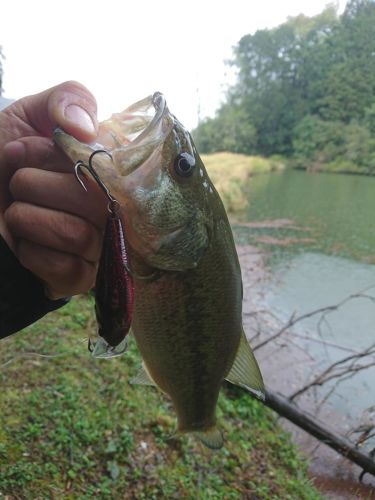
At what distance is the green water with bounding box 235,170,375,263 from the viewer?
12.3 meters

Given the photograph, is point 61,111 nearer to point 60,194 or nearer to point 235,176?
point 60,194

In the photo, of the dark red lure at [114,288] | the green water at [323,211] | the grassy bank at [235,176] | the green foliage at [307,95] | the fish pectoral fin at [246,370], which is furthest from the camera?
the green foliage at [307,95]

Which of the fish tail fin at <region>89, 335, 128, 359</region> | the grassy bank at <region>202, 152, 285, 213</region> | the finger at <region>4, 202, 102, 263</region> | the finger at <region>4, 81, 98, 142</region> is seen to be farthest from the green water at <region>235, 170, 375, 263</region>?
the fish tail fin at <region>89, 335, 128, 359</region>

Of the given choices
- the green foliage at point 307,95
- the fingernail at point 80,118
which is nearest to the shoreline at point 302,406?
the fingernail at point 80,118

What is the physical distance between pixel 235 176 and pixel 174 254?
2239 cm

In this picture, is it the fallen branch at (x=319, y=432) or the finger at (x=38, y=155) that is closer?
the finger at (x=38, y=155)

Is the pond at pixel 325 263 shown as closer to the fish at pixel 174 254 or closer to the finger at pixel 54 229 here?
the fish at pixel 174 254

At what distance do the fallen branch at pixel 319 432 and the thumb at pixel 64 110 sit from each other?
388cm

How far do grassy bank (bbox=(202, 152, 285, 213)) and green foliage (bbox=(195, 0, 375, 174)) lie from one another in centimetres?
308

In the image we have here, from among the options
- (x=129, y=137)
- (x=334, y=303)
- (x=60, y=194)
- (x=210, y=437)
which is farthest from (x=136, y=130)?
(x=334, y=303)

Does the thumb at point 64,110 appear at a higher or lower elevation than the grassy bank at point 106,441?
higher

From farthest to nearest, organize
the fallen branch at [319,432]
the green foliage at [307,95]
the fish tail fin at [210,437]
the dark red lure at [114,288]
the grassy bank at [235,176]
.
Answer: the green foliage at [307,95], the grassy bank at [235,176], the fallen branch at [319,432], the fish tail fin at [210,437], the dark red lure at [114,288]

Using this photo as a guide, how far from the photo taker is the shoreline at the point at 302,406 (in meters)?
4.10

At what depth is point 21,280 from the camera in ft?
4.45
